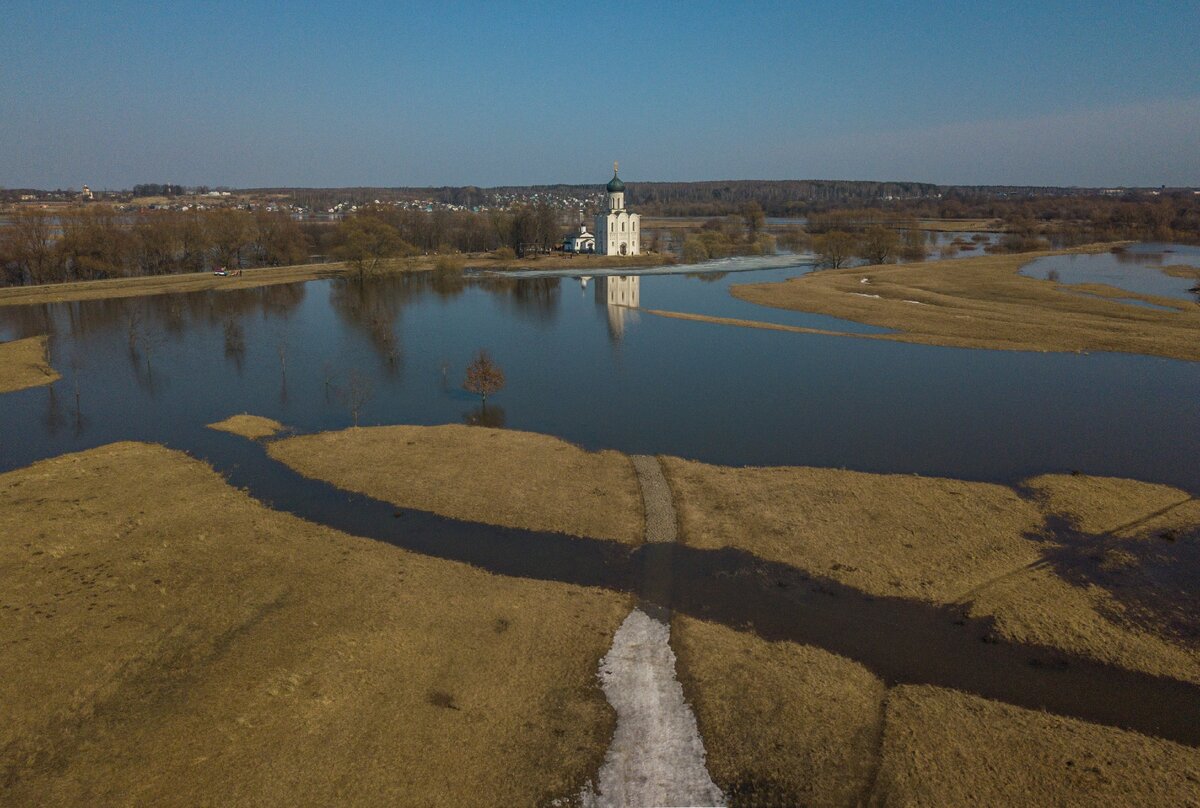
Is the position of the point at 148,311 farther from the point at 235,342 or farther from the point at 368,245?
the point at 368,245

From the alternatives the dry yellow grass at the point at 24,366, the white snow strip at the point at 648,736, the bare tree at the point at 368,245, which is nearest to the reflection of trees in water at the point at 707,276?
the bare tree at the point at 368,245

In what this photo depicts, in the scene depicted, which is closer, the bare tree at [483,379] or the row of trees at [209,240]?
the bare tree at [483,379]

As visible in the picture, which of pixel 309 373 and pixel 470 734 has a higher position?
pixel 309 373

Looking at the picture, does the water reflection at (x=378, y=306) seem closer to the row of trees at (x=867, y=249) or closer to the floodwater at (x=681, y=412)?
the floodwater at (x=681, y=412)

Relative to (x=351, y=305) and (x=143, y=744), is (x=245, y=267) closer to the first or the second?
(x=351, y=305)

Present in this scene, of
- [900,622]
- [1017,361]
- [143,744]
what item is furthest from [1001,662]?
[1017,361]

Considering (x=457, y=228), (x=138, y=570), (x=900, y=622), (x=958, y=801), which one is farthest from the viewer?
(x=457, y=228)

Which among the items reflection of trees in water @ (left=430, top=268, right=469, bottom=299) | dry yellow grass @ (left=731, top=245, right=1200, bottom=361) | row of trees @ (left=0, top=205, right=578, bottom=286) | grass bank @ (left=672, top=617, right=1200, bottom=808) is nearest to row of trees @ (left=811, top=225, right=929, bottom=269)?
dry yellow grass @ (left=731, top=245, right=1200, bottom=361)

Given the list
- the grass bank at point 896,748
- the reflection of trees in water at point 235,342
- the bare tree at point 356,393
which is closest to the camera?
the grass bank at point 896,748
